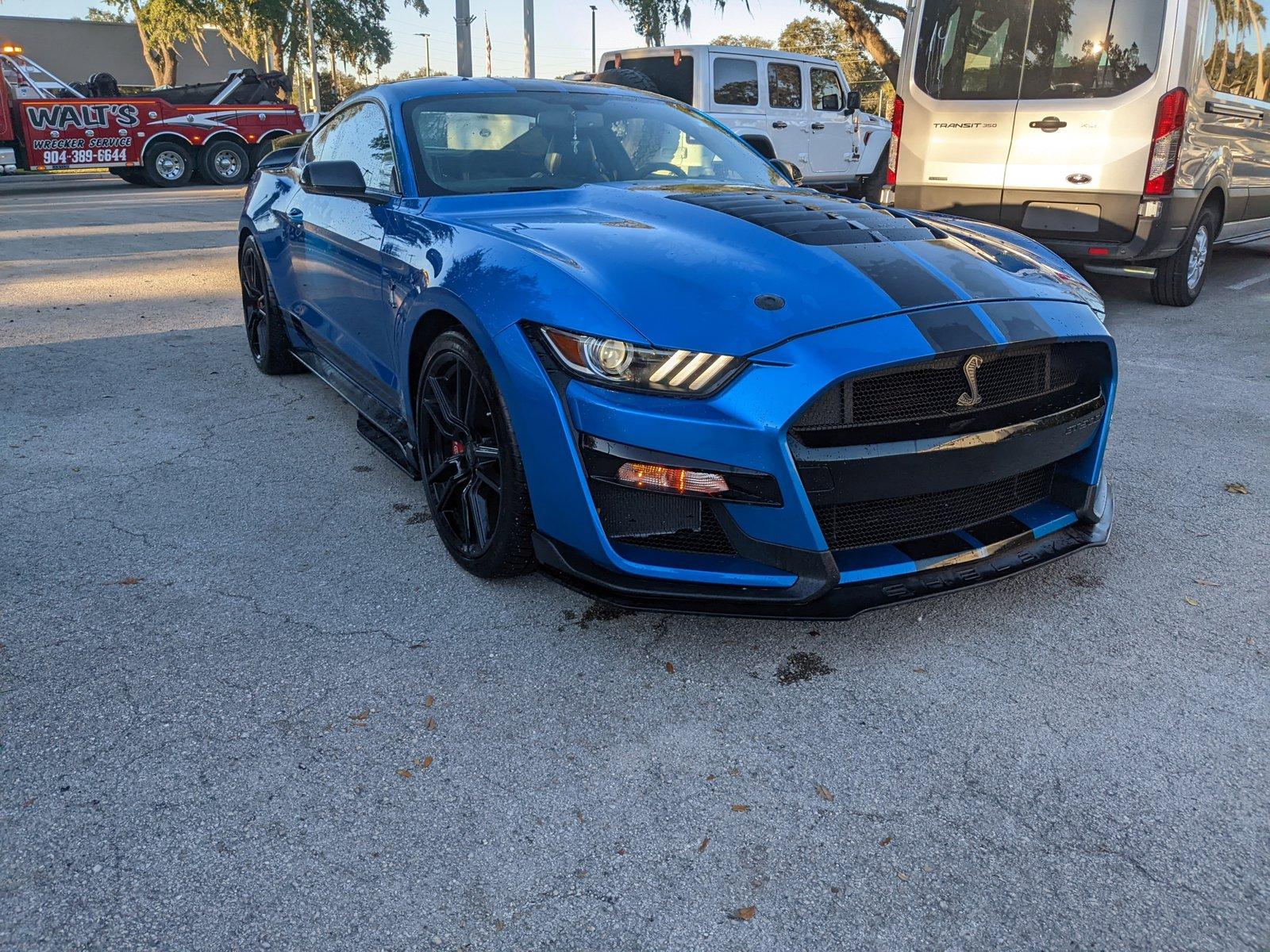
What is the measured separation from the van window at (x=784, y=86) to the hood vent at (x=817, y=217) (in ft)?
30.6

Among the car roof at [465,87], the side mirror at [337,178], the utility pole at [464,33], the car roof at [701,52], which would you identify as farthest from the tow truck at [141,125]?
the side mirror at [337,178]

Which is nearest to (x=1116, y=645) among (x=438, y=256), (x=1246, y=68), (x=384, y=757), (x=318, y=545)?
(x=384, y=757)

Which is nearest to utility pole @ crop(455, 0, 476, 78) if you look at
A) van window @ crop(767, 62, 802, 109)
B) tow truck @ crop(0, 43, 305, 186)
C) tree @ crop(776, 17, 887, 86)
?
tow truck @ crop(0, 43, 305, 186)

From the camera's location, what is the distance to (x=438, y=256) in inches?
120

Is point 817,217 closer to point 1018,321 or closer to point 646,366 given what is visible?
point 1018,321

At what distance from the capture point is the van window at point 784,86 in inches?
473

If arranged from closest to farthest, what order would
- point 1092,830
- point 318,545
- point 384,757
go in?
point 1092,830 < point 384,757 < point 318,545

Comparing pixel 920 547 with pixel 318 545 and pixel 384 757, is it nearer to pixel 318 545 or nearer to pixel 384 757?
pixel 384 757

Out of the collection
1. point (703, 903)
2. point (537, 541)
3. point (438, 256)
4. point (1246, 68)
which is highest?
point (1246, 68)

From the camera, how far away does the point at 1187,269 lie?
723 centimetres

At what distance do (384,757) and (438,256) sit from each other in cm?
156

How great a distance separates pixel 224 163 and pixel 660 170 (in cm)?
1802

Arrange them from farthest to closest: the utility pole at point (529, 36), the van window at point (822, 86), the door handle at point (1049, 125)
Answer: the utility pole at point (529, 36) → the van window at point (822, 86) → the door handle at point (1049, 125)

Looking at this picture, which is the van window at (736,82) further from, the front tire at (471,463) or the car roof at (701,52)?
the front tire at (471,463)
